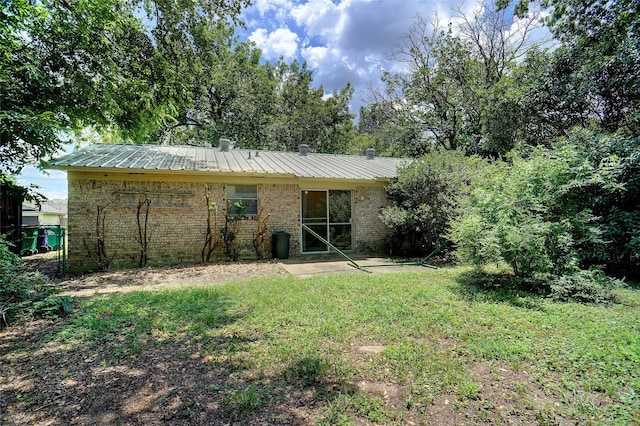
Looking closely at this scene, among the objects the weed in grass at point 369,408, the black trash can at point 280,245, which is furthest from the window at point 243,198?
the weed in grass at point 369,408

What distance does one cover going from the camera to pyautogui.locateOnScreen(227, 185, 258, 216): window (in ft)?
33.4

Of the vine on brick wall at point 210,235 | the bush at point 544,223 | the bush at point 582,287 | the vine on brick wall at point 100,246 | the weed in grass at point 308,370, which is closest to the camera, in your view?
the weed in grass at point 308,370

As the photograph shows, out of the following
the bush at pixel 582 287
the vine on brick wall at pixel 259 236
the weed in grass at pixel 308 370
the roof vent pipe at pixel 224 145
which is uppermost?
the roof vent pipe at pixel 224 145

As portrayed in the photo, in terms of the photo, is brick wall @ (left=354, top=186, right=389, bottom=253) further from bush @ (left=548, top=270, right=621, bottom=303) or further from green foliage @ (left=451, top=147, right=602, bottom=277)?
bush @ (left=548, top=270, right=621, bottom=303)

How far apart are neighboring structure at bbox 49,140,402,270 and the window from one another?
33 mm

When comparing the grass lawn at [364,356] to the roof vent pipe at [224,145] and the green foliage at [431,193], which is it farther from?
the roof vent pipe at [224,145]

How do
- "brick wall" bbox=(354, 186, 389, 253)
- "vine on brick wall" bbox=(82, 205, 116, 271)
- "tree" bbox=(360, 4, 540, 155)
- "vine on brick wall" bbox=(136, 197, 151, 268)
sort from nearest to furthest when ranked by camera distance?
1. "vine on brick wall" bbox=(82, 205, 116, 271)
2. "vine on brick wall" bbox=(136, 197, 151, 268)
3. "brick wall" bbox=(354, 186, 389, 253)
4. "tree" bbox=(360, 4, 540, 155)

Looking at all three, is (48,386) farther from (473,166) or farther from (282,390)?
(473,166)

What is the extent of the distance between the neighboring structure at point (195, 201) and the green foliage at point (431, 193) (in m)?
1.29

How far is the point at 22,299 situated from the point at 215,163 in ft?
21.9

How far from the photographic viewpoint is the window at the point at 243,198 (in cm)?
1018

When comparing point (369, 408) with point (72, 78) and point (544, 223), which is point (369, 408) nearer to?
point (544, 223)

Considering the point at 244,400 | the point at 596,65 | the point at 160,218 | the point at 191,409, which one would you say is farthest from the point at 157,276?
the point at 596,65

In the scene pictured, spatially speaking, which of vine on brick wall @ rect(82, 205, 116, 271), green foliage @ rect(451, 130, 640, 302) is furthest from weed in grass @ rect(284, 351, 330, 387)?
vine on brick wall @ rect(82, 205, 116, 271)
